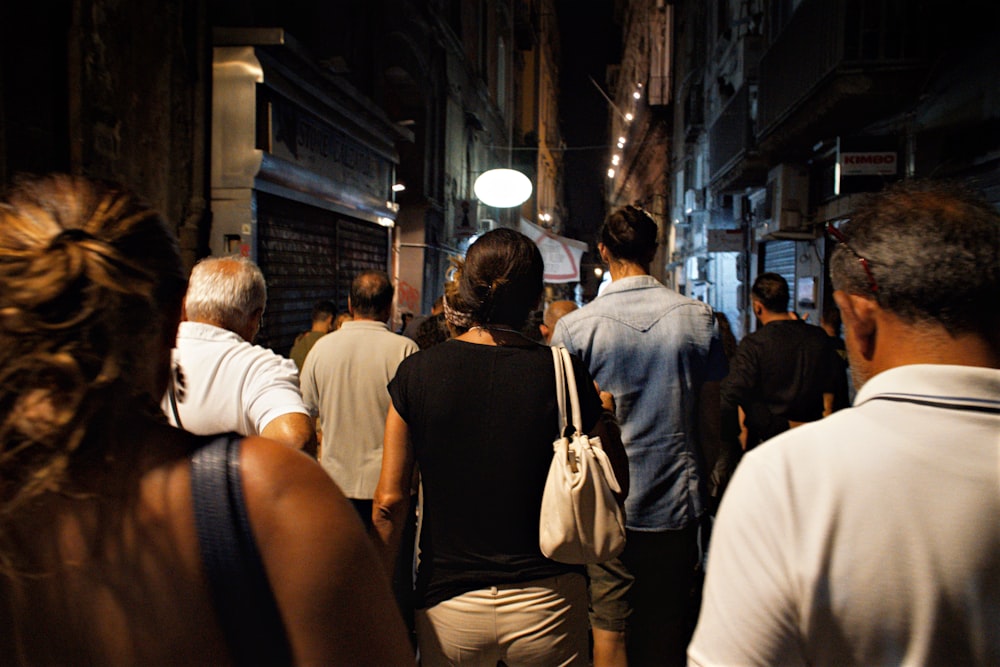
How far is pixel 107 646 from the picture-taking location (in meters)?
0.99

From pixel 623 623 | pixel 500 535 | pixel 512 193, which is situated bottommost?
pixel 623 623

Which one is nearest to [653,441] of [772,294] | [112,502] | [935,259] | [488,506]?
[488,506]

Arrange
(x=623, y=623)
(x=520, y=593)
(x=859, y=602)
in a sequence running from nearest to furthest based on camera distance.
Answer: (x=859, y=602) < (x=520, y=593) < (x=623, y=623)

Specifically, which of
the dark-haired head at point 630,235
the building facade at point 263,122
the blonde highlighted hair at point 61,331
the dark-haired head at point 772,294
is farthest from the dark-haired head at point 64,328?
the dark-haired head at point 772,294

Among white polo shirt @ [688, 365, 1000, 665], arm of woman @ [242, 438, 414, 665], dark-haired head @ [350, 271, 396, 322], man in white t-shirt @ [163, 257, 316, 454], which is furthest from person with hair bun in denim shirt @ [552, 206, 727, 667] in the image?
arm of woman @ [242, 438, 414, 665]

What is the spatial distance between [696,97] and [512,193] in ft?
28.0

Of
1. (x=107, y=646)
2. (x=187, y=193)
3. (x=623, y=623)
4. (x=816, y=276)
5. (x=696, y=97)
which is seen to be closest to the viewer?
(x=107, y=646)

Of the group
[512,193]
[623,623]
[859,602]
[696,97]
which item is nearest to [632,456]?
[623,623]

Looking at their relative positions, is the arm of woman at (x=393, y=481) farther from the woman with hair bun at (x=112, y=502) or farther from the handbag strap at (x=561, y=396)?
the woman with hair bun at (x=112, y=502)

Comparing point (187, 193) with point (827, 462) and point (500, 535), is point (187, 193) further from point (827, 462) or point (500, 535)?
point (827, 462)

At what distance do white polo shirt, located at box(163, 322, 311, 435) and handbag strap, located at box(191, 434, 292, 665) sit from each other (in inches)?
56.3

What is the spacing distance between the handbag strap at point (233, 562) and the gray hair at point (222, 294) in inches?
70.4

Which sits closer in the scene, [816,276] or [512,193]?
[816,276]

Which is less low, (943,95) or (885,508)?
(943,95)
